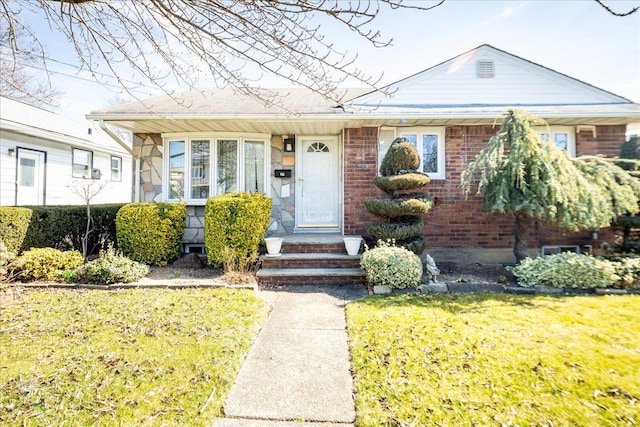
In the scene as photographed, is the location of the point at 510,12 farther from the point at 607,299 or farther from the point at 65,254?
the point at 65,254

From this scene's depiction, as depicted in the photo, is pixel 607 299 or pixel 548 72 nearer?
pixel 607 299

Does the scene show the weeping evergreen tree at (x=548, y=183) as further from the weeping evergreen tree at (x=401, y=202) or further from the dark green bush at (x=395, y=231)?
the dark green bush at (x=395, y=231)

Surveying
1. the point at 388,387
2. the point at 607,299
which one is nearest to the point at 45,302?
the point at 388,387

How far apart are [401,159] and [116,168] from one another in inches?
539

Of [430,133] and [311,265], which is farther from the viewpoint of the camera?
[430,133]

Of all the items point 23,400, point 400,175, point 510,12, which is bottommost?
point 23,400

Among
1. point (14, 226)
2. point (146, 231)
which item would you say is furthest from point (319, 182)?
point (14, 226)

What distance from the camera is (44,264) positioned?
5.32 meters

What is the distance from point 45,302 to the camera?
445 cm

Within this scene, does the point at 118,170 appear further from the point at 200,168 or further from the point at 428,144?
the point at 428,144

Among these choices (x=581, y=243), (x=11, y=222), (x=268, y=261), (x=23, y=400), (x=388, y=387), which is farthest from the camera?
(x=581, y=243)

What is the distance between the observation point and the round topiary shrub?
4.97 metres

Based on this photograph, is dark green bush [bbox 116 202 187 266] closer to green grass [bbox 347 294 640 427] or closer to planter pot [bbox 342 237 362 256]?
planter pot [bbox 342 237 362 256]

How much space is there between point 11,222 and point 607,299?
386 inches
